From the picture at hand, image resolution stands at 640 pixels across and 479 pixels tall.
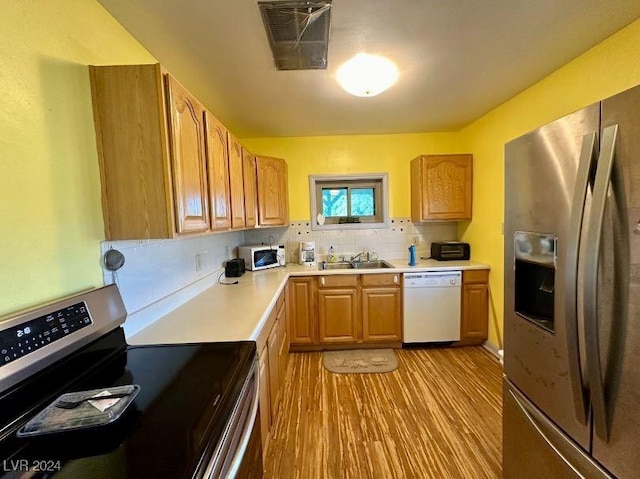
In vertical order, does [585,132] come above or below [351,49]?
below

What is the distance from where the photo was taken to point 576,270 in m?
0.92

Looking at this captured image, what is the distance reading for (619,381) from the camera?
84cm

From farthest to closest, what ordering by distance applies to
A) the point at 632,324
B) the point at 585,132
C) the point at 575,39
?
the point at 575,39, the point at 585,132, the point at 632,324

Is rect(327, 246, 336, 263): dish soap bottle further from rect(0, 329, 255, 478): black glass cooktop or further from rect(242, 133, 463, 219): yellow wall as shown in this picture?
rect(0, 329, 255, 478): black glass cooktop

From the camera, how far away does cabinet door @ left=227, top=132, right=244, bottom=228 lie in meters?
2.07

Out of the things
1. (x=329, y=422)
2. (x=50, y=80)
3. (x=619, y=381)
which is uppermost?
(x=50, y=80)

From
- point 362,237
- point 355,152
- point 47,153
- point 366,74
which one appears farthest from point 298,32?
point 362,237

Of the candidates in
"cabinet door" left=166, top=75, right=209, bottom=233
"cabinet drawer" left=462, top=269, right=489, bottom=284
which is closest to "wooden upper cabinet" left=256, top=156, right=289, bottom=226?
"cabinet door" left=166, top=75, right=209, bottom=233

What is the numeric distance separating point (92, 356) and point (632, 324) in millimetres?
1735

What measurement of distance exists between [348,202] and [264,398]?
2530mm

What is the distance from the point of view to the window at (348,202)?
11.7 feet

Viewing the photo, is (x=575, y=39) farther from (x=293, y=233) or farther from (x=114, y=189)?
(x=293, y=233)

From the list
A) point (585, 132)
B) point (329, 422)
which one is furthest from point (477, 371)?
point (585, 132)

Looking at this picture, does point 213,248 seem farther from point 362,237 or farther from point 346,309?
point 362,237
